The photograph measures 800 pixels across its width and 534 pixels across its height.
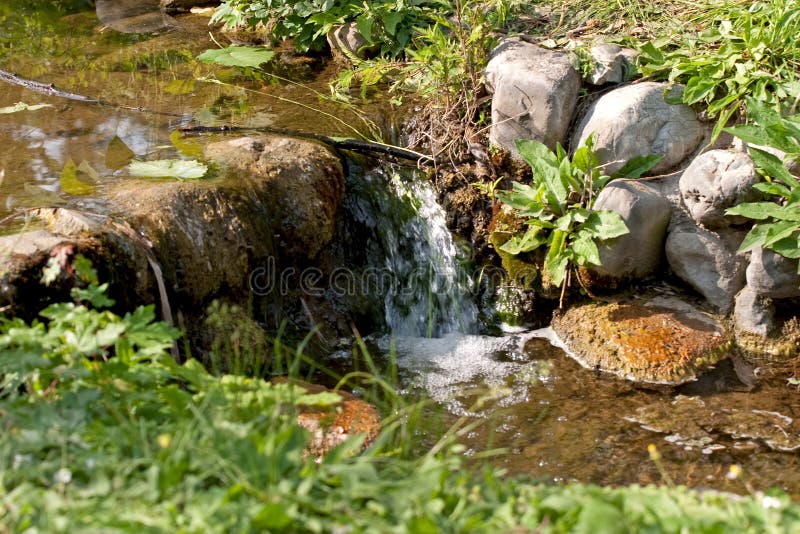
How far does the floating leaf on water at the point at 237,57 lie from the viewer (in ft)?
21.0

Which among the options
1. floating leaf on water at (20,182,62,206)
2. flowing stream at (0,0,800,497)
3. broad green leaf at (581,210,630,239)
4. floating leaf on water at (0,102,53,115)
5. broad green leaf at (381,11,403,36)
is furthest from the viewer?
→ broad green leaf at (381,11,403,36)

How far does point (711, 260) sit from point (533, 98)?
142cm

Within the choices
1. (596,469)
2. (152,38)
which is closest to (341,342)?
(596,469)

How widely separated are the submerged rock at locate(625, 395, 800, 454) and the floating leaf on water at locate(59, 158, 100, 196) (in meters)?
3.07

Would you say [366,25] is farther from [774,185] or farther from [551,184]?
[774,185]

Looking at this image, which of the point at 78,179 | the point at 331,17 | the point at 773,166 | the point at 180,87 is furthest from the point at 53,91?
the point at 773,166

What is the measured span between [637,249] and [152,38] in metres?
4.80

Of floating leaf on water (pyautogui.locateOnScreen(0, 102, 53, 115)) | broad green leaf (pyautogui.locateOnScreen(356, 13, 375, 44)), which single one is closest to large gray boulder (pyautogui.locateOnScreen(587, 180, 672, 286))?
broad green leaf (pyautogui.locateOnScreen(356, 13, 375, 44))

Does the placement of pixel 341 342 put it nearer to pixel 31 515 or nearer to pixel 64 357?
pixel 64 357

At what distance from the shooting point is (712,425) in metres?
4.18

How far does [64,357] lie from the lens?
8.90 feet

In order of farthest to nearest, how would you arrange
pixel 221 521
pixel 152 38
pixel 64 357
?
pixel 152 38 < pixel 64 357 < pixel 221 521

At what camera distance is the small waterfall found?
5.28 metres

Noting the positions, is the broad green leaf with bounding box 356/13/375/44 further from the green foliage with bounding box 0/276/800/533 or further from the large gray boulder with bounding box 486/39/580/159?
the green foliage with bounding box 0/276/800/533
